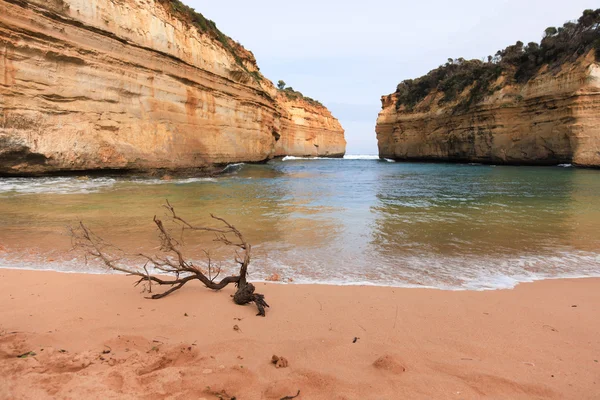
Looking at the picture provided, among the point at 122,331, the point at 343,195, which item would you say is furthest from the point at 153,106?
the point at 122,331

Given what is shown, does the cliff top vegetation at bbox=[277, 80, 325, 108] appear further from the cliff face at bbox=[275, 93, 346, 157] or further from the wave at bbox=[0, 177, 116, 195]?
the wave at bbox=[0, 177, 116, 195]

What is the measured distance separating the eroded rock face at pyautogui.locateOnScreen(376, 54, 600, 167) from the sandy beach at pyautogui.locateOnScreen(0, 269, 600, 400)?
24.6m

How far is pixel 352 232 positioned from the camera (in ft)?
20.4

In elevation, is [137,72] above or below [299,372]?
above

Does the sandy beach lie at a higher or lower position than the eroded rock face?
lower

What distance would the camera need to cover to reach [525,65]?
27.5 meters

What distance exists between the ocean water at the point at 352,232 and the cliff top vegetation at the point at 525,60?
18769mm

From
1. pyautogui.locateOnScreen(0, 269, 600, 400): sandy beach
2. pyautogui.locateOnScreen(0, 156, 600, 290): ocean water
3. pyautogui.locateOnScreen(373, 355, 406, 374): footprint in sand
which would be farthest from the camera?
pyautogui.locateOnScreen(0, 156, 600, 290): ocean water

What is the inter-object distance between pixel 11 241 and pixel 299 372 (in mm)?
5367

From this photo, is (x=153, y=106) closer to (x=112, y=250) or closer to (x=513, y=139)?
(x=112, y=250)

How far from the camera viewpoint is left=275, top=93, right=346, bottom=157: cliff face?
51.2 metres

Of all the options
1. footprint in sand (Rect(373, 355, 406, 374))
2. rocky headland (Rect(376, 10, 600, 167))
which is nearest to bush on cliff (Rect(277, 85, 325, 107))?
rocky headland (Rect(376, 10, 600, 167))

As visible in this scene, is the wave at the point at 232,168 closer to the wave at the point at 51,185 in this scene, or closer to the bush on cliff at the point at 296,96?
the wave at the point at 51,185

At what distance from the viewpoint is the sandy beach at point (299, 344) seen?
187 cm
